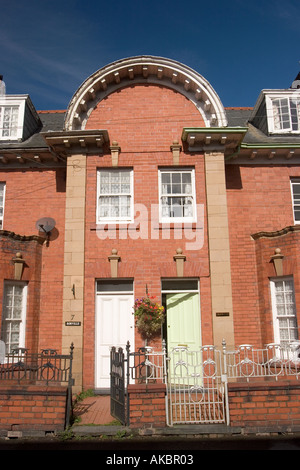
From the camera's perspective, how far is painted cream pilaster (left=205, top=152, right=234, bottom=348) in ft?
32.5

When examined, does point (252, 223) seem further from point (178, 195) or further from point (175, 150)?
point (175, 150)

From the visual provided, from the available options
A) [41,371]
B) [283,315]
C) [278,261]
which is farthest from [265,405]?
[278,261]

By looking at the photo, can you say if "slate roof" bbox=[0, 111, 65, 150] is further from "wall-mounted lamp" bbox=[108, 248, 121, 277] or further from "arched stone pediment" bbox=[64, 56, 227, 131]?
"wall-mounted lamp" bbox=[108, 248, 121, 277]

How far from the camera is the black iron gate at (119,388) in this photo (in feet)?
22.5

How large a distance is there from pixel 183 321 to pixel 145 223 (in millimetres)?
2841

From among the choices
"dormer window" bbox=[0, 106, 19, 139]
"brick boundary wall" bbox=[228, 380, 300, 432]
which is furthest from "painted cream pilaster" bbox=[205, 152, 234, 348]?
"dormer window" bbox=[0, 106, 19, 139]

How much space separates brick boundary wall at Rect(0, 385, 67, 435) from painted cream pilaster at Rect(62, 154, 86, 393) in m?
2.85

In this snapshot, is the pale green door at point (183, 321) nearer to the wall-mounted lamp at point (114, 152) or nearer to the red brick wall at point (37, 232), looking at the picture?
the red brick wall at point (37, 232)

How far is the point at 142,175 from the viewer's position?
11062 millimetres

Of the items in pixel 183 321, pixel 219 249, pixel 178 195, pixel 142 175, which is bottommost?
pixel 183 321

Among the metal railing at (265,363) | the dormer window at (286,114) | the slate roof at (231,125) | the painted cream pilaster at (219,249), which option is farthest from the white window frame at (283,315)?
the dormer window at (286,114)

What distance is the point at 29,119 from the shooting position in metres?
13.6

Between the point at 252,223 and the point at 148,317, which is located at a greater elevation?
the point at 252,223
